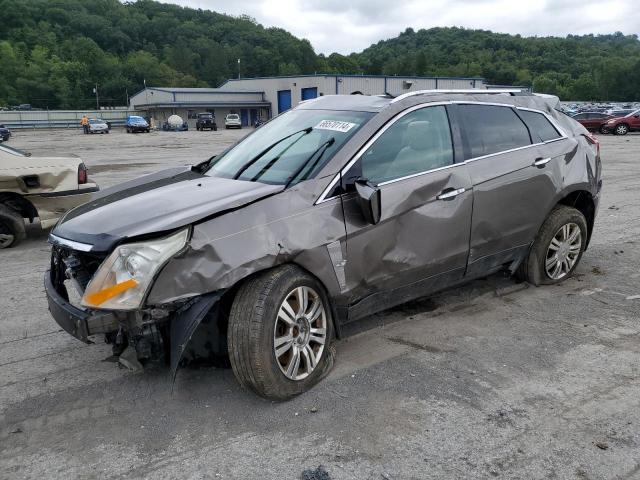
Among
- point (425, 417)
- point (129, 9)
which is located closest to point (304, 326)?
point (425, 417)

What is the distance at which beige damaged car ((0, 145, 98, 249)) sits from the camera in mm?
6918

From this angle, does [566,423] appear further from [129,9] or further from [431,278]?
[129,9]

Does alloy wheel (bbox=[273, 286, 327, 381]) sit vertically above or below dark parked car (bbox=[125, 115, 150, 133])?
below

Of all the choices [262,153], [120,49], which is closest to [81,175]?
[262,153]

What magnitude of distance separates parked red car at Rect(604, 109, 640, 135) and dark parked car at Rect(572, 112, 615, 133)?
0.49 metres

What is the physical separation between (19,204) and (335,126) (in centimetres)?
527

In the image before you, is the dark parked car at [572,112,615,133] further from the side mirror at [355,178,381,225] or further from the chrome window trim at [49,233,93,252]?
the chrome window trim at [49,233,93,252]

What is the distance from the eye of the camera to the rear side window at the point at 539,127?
185 inches

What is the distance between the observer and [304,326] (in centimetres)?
324

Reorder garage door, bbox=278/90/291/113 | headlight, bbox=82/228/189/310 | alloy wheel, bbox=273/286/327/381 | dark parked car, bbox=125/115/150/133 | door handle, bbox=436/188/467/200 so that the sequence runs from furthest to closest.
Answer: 1. garage door, bbox=278/90/291/113
2. dark parked car, bbox=125/115/150/133
3. door handle, bbox=436/188/467/200
4. alloy wheel, bbox=273/286/327/381
5. headlight, bbox=82/228/189/310

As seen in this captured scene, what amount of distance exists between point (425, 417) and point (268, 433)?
876 mm

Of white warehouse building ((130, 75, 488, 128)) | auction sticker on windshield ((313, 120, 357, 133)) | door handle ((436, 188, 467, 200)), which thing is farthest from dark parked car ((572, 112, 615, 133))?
auction sticker on windshield ((313, 120, 357, 133))

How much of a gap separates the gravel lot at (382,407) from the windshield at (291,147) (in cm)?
133

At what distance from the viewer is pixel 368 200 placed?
3258 millimetres
